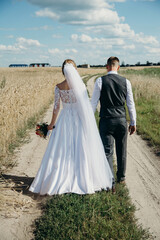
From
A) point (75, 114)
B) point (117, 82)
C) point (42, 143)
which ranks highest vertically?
point (117, 82)

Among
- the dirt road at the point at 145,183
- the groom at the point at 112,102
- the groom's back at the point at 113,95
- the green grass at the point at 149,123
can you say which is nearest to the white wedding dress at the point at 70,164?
the groom at the point at 112,102

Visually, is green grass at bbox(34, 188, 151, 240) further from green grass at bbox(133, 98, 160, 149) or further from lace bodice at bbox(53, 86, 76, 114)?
green grass at bbox(133, 98, 160, 149)

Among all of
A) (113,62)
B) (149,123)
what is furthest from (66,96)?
(149,123)

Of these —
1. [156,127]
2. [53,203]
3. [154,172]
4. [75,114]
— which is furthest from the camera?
[156,127]

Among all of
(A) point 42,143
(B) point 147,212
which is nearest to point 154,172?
(B) point 147,212

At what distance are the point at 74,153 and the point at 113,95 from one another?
1.21 meters

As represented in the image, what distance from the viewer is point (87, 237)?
3.32 metres

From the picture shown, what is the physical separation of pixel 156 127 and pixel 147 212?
18.6 feet

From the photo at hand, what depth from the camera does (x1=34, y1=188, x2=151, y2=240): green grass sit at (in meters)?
3.35

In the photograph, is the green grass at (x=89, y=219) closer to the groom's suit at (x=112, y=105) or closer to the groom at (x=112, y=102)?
the groom at (x=112, y=102)

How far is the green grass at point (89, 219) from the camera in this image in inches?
132

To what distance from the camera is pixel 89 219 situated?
3670mm

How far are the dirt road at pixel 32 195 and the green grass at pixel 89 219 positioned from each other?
0.67 ft

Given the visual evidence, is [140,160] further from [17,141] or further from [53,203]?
[17,141]
